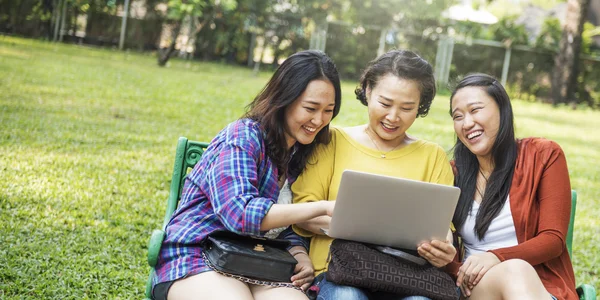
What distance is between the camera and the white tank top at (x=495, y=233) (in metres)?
2.94

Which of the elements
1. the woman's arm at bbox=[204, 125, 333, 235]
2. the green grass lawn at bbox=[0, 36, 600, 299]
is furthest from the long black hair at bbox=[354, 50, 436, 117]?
the green grass lawn at bbox=[0, 36, 600, 299]

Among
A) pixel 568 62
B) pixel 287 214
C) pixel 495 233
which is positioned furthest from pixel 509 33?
pixel 287 214

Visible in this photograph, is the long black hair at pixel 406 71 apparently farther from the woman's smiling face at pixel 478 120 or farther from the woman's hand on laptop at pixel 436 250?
the woman's hand on laptop at pixel 436 250

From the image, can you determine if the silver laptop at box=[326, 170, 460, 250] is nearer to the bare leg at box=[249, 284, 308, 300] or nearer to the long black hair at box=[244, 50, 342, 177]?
the bare leg at box=[249, 284, 308, 300]

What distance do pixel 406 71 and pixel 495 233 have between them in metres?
0.79

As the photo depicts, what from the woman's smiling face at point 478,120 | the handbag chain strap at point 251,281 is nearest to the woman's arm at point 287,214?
the handbag chain strap at point 251,281

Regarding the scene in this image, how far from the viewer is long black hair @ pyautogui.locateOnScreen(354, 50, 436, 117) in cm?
300

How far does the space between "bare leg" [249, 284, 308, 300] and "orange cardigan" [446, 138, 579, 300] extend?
708 mm

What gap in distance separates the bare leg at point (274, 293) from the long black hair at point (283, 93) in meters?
0.52

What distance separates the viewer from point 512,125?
3039 millimetres

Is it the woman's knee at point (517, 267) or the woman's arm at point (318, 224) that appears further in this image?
the woman's arm at point (318, 224)

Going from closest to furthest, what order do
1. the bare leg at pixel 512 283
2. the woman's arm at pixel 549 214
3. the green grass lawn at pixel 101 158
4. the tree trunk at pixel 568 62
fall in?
the bare leg at pixel 512 283 < the woman's arm at pixel 549 214 < the green grass lawn at pixel 101 158 < the tree trunk at pixel 568 62

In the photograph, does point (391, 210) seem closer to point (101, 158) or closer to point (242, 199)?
point (242, 199)

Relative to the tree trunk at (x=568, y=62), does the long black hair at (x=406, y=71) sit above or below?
below
